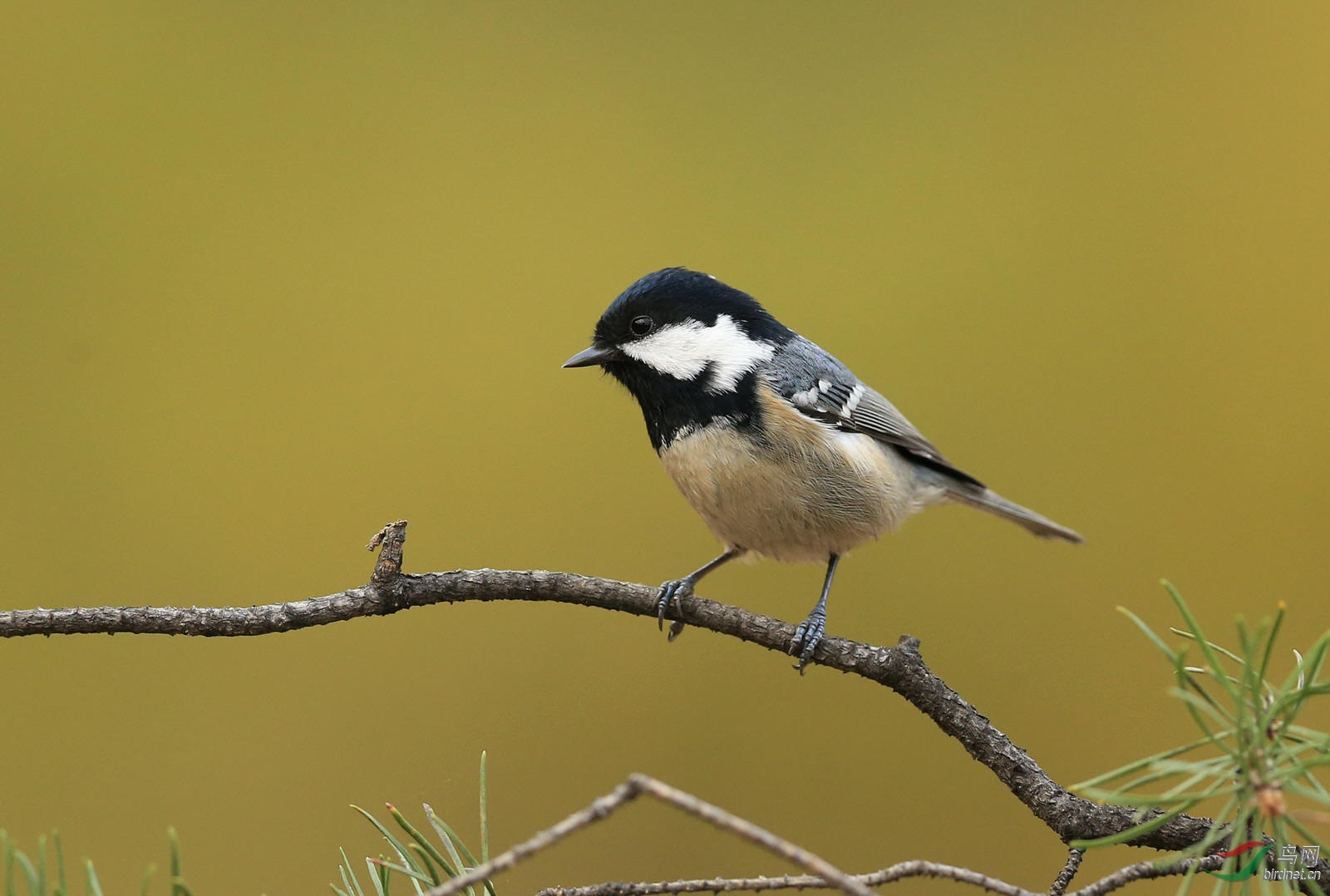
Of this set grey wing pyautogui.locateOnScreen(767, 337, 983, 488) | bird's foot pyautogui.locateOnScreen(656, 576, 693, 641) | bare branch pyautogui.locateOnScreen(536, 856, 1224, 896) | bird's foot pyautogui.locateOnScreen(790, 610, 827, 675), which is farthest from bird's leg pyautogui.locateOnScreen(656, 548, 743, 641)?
bare branch pyautogui.locateOnScreen(536, 856, 1224, 896)

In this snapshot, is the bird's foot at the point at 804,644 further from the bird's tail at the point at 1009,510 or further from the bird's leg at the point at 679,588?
the bird's tail at the point at 1009,510

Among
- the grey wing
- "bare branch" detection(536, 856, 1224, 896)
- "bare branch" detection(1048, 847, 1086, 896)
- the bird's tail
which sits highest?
the grey wing

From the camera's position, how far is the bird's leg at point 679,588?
0.98 metres

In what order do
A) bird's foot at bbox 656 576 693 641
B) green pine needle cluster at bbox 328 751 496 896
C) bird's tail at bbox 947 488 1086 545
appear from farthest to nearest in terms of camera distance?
1. bird's tail at bbox 947 488 1086 545
2. bird's foot at bbox 656 576 693 641
3. green pine needle cluster at bbox 328 751 496 896

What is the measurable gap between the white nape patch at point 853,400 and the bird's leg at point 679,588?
26cm

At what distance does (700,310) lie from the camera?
1.37 meters

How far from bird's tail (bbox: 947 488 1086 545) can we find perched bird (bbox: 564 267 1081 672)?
23cm

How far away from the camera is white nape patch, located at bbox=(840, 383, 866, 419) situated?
4.76ft

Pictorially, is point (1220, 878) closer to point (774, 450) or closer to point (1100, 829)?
point (1100, 829)

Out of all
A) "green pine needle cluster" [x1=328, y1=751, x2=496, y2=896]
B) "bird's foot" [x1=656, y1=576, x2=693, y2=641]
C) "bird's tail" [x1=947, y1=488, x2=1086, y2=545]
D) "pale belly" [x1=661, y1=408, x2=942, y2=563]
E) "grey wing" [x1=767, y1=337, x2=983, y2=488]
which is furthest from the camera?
"bird's tail" [x1=947, y1=488, x2=1086, y2=545]

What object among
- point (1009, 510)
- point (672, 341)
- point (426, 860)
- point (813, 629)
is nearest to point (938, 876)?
point (426, 860)

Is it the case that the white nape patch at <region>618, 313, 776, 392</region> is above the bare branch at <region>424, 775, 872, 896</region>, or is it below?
above

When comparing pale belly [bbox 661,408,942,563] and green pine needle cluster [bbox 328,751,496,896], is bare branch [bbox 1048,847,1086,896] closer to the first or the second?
green pine needle cluster [bbox 328,751,496,896]

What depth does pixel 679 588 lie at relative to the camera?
3.62 ft
